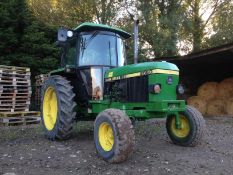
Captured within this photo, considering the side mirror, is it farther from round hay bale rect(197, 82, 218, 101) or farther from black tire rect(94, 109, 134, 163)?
round hay bale rect(197, 82, 218, 101)

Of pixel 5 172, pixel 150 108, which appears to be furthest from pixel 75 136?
pixel 5 172

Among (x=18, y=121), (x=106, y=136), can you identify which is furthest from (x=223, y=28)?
(x=106, y=136)

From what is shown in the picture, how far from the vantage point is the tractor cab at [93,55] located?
727 cm

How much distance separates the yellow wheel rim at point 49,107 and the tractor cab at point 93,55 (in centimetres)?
83

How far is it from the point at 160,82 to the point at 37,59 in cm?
1109

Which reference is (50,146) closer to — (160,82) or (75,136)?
(75,136)

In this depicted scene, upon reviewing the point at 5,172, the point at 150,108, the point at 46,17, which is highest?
the point at 46,17

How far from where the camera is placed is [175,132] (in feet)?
23.5

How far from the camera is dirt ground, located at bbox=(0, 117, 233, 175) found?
16.7 ft

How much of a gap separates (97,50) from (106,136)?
6.99 feet

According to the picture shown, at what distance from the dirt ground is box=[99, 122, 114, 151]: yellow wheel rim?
0.25 metres

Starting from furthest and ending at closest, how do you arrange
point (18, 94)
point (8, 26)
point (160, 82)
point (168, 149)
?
point (8, 26), point (18, 94), point (168, 149), point (160, 82)

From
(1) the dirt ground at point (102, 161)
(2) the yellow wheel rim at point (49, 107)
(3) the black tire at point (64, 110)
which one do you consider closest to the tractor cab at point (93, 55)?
(3) the black tire at point (64, 110)

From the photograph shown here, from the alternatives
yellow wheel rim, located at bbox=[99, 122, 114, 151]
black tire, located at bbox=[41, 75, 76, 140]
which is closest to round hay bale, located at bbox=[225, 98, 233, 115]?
black tire, located at bbox=[41, 75, 76, 140]
